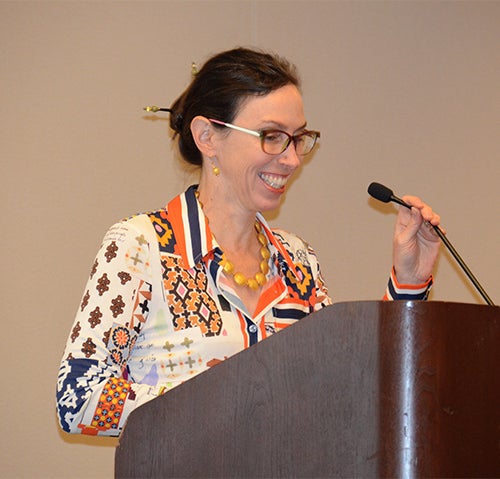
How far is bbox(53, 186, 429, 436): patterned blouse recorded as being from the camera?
1.57m

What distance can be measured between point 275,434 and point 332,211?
207 centimetres

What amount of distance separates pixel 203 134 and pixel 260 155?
0.19 metres

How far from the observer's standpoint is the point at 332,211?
10.3ft

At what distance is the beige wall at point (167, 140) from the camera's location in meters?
2.71

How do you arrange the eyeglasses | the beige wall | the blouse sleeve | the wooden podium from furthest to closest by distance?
the beige wall → the eyeglasses → the blouse sleeve → the wooden podium

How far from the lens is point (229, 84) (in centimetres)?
199

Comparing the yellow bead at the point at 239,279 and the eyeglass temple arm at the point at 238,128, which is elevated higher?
the eyeglass temple arm at the point at 238,128

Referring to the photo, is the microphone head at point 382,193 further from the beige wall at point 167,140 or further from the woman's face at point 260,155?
the beige wall at point 167,140

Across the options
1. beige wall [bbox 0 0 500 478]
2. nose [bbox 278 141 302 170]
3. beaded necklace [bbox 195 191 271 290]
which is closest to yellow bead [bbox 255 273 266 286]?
beaded necklace [bbox 195 191 271 290]

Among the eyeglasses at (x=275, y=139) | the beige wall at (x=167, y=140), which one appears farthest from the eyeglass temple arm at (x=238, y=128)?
the beige wall at (x=167, y=140)

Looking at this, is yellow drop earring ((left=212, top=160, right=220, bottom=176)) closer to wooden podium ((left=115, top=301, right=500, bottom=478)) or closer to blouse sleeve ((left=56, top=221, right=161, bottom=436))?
blouse sleeve ((left=56, top=221, right=161, bottom=436))

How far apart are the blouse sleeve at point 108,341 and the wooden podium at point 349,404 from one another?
0.42m

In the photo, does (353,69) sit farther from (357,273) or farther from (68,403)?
(68,403)

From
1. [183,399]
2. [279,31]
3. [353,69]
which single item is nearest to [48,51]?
[279,31]
